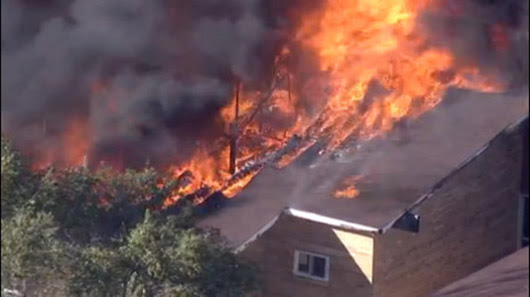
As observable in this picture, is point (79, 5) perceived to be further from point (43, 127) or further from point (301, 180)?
point (301, 180)

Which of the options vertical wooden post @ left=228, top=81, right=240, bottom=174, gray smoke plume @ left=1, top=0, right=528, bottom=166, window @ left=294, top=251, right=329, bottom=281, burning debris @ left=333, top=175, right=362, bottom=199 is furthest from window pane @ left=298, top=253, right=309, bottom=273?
gray smoke plume @ left=1, top=0, right=528, bottom=166

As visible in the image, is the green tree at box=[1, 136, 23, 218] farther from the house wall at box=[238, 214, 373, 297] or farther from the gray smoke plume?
the house wall at box=[238, 214, 373, 297]

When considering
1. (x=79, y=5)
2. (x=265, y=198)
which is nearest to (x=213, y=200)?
(x=265, y=198)

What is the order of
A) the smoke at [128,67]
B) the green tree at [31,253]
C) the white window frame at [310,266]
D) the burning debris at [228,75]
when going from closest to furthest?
the green tree at [31,253] < the smoke at [128,67] < the burning debris at [228,75] < the white window frame at [310,266]

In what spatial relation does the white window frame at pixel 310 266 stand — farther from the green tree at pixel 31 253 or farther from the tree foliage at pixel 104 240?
the green tree at pixel 31 253

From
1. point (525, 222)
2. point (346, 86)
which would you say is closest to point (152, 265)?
point (346, 86)

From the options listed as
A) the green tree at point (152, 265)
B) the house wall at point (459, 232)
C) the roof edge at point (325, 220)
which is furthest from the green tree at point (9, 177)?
the house wall at point (459, 232)
